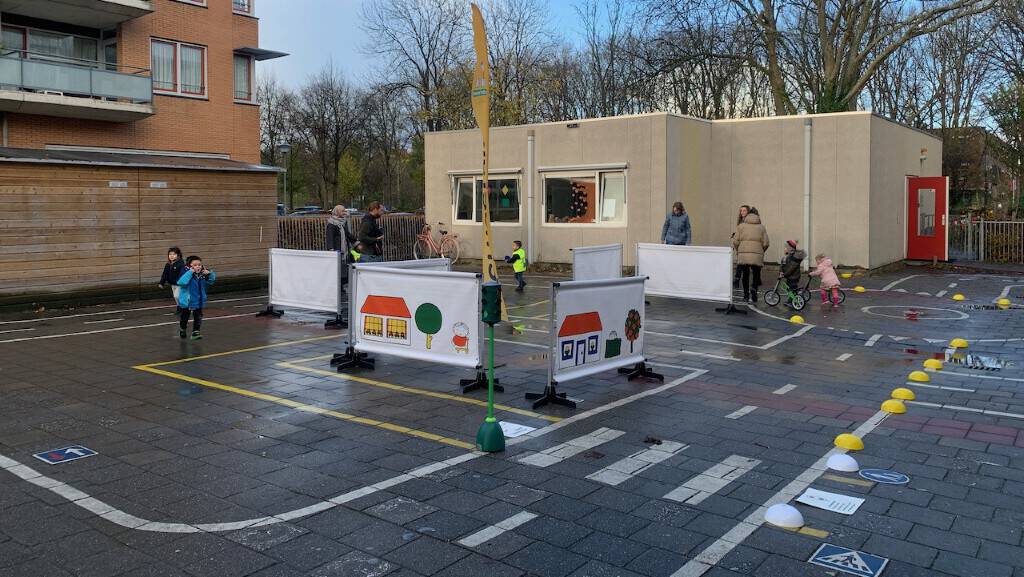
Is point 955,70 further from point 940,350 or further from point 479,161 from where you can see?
point 940,350

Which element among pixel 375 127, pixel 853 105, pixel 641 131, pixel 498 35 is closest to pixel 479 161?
pixel 641 131

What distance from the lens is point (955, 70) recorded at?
159ft

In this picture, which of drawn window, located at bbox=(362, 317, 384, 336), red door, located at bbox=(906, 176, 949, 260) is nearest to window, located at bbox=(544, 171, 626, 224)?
red door, located at bbox=(906, 176, 949, 260)

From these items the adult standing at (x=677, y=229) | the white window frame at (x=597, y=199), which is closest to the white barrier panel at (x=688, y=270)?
the adult standing at (x=677, y=229)

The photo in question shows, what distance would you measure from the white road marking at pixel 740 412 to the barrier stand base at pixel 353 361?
4433 mm

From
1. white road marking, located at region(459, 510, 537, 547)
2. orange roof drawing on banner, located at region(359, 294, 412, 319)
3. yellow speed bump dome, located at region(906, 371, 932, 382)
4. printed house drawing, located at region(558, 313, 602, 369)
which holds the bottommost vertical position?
white road marking, located at region(459, 510, 537, 547)

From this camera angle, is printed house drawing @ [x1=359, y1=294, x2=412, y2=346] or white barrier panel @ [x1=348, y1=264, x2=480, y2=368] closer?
white barrier panel @ [x1=348, y1=264, x2=480, y2=368]

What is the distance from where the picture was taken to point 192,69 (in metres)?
29.2

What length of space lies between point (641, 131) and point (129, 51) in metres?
17.5

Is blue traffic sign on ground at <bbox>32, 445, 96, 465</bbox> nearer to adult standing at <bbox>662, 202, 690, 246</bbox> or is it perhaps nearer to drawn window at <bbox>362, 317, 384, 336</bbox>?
drawn window at <bbox>362, 317, 384, 336</bbox>

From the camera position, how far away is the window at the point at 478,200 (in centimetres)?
2483

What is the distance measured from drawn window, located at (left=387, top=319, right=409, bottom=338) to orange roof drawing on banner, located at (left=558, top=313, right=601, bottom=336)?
2.06 metres

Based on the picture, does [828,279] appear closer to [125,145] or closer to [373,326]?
[373,326]

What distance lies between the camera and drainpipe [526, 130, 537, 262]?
78.8 feet
